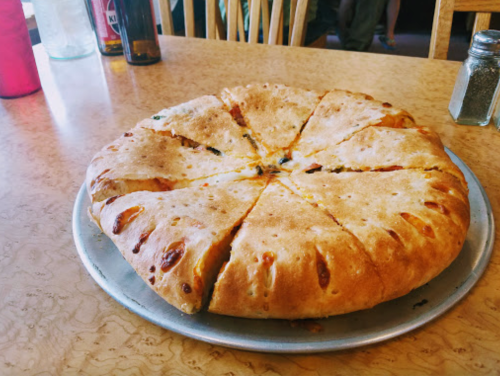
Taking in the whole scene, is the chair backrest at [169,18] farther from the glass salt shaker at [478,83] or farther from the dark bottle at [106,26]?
the glass salt shaker at [478,83]

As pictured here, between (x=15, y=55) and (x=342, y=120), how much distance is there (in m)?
1.30

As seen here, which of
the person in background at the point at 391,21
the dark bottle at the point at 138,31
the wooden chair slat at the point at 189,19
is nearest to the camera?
the dark bottle at the point at 138,31

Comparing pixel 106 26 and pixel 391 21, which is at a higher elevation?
pixel 106 26

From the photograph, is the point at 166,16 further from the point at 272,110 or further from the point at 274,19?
the point at 272,110

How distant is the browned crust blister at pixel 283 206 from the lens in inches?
30.3

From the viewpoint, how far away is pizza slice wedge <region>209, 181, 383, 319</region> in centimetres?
76

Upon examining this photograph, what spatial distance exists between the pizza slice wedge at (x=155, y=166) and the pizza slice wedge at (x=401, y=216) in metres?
0.22

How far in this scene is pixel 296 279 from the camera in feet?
2.49

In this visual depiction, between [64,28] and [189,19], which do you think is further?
[189,19]

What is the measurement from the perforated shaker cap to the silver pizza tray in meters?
0.67

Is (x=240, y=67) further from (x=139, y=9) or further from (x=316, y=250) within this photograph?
(x=316, y=250)

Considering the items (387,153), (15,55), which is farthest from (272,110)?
(15,55)

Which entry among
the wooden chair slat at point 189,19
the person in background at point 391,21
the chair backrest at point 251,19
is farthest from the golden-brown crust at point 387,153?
the person in background at point 391,21

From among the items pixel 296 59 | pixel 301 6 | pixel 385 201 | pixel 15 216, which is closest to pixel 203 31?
pixel 301 6
